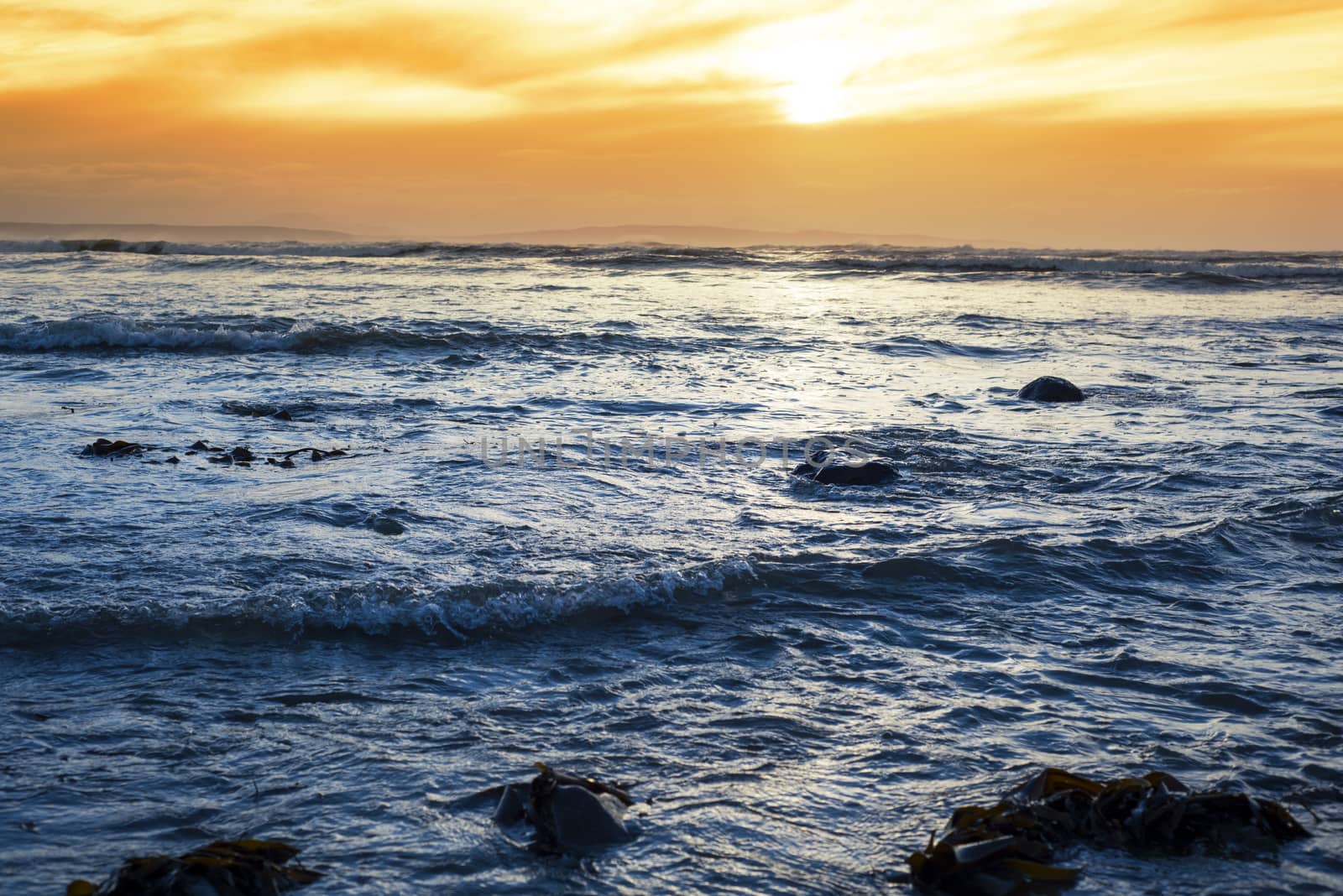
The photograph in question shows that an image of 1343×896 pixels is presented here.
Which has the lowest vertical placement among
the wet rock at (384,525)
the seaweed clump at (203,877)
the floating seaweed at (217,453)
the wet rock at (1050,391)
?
the seaweed clump at (203,877)

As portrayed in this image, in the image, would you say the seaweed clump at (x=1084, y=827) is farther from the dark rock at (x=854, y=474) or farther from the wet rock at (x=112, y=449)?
the wet rock at (x=112, y=449)

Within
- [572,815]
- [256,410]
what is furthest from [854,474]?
[256,410]

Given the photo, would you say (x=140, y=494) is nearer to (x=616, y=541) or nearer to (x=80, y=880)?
(x=616, y=541)

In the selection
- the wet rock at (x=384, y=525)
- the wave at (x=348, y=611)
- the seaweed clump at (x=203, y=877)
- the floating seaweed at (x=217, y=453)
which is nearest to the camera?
the seaweed clump at (x=203, y=877)

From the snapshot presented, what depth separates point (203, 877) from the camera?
2387 mm

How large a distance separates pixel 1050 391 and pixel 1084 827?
7863 millimetres

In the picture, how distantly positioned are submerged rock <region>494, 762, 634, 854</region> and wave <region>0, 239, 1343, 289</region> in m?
29.3

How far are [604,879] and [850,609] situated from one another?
2.12m

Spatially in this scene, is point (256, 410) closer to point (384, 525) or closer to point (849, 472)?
point (384, 525)

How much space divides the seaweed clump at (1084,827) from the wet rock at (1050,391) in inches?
296

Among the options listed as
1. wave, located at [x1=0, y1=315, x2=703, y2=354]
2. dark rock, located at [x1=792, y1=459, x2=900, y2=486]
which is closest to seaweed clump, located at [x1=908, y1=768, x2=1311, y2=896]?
dark rock, located at [x1=792, y1=459, x2=900, y2=486]

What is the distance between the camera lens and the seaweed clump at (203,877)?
234cm

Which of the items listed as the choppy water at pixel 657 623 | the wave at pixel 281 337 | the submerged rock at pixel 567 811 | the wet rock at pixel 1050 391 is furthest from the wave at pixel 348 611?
the wave at pixel 281 337

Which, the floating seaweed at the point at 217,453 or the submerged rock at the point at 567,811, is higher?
the floating seaweed at the point at 217,453
